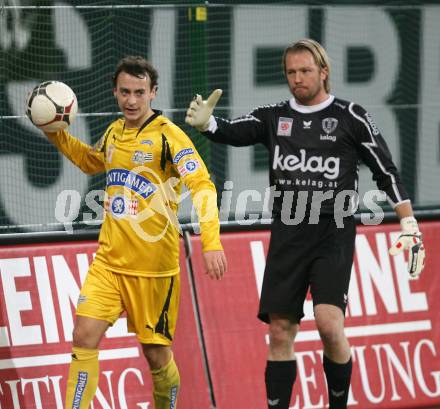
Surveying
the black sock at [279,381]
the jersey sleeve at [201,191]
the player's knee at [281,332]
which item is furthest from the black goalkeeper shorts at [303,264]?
the jersey sleeve at [201,191]

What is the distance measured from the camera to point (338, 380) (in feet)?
22.4

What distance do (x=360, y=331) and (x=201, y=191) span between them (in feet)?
7.55

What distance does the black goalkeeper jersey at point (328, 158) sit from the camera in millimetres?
6801

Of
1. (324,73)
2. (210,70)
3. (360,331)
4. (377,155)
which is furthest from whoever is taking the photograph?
(210,70)

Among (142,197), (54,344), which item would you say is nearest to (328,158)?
(142,197)

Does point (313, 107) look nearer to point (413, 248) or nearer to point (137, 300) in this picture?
point (413, 248)

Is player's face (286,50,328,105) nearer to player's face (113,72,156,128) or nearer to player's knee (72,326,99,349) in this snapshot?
player's face (113,72,156,128)

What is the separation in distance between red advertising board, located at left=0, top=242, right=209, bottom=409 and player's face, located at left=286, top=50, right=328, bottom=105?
2017 mm

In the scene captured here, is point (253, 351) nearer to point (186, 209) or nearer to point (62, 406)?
point (62, 406)

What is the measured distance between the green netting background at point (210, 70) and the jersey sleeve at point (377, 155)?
9.47ft

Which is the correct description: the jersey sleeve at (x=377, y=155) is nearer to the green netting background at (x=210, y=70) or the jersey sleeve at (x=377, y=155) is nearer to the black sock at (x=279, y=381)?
the black sock at (x=279, y=381)

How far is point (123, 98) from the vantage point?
6.93m

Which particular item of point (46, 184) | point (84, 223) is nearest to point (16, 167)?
point (46, 184)

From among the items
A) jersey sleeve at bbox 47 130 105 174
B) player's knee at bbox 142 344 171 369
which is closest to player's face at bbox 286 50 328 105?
jersey sleeve at bbox 47 130 105 174
